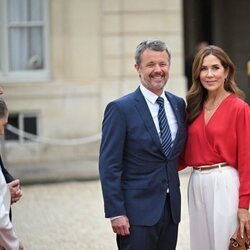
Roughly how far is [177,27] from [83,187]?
426 centimetres

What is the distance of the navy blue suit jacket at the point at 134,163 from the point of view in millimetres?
4398

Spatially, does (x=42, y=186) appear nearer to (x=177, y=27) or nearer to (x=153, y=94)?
(x=177, y=27)

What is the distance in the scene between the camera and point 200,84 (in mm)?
4738

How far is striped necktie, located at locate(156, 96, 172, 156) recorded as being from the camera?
4.47 m

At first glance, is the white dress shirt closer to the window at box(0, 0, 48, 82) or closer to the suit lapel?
the suit lapel

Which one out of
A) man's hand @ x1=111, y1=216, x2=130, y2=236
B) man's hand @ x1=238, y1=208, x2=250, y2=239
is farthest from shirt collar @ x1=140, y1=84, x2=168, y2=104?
man's hand @ x1=238, y1=208, x2=250, y2=239

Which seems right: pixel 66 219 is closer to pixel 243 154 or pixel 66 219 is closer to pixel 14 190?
pixel 14 190

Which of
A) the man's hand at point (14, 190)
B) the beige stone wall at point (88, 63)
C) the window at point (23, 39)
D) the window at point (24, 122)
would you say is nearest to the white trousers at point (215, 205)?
the man's hand at point (14, 190)

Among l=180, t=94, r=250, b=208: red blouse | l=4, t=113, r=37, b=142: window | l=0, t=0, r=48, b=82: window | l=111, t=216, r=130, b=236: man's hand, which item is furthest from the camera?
l=0, t=0, r=48, b=82: window

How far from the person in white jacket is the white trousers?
3.76 feet

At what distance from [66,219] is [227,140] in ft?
15.3

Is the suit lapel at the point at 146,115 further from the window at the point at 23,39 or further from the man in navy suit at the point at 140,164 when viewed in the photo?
the window at the point at 23,39

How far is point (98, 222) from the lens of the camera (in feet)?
28.2

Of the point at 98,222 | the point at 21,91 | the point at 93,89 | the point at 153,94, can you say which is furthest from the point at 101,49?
the point at 153,94
